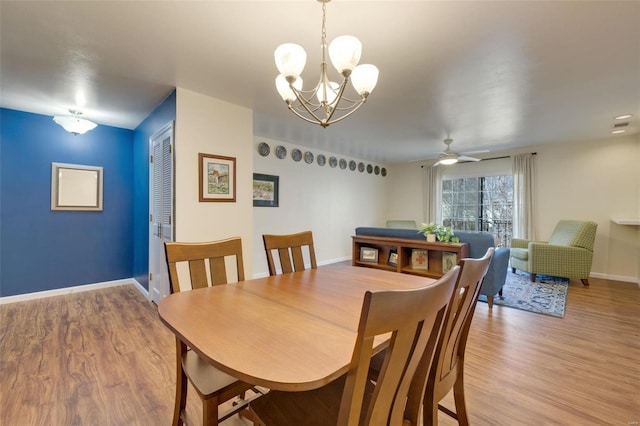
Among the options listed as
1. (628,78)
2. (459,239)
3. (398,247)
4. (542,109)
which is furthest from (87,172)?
(628,78)

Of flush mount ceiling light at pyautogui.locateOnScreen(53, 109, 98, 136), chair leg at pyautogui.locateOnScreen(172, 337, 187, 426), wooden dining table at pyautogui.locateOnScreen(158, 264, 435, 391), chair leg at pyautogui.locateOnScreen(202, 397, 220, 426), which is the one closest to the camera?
wooden dining table at pyautogui.locateOnScreen(158, 264, 435, 391)

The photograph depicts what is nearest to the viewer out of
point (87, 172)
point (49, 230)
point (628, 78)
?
point (628, 78)

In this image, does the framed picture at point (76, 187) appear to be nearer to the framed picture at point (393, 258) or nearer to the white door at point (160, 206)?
the white door at point (160, 206)

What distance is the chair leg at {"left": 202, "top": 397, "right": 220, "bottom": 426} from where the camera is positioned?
1.05 m

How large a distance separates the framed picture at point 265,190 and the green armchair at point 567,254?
13.8 feet

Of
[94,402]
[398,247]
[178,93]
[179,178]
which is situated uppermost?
[178,93]

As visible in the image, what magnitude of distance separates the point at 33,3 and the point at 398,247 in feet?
12.1

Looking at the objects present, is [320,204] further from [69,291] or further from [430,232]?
[69,291]

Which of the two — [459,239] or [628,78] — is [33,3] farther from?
[628,78]

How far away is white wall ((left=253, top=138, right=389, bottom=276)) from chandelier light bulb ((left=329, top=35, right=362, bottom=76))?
3.42 meters

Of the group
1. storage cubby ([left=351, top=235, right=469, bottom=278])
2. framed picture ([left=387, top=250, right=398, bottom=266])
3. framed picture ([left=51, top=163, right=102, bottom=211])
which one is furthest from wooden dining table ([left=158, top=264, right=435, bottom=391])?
framed picture ([left=51, top=163, right=102, bottom=211])

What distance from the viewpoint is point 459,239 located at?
3258 mm

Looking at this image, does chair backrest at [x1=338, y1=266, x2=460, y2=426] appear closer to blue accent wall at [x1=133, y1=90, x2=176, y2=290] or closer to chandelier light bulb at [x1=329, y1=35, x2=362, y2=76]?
chandelier light bulb at [x1=329, y1=35, x2=362, y2=76]

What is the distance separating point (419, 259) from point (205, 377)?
2931 millimetres
